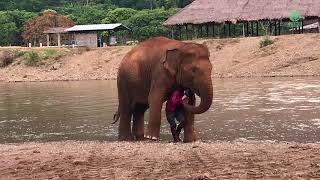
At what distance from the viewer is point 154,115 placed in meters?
13.9

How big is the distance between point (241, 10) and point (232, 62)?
9783 millimetres

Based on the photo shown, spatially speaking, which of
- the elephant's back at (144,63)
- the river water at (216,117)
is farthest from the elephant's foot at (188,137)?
the elephant's back at (144,63)

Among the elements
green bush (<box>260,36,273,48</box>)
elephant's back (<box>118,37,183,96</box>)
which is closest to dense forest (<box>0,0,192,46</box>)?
green bush (<box>260,36,273,48</box>)

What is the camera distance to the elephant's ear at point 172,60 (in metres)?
13.3

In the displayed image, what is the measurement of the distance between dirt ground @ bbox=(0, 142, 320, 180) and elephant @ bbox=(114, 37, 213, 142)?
1.52 meters

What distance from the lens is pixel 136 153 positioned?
37.0 ft

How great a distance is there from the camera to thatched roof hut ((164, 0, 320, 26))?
53125 millimetres

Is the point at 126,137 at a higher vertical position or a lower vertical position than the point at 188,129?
lower

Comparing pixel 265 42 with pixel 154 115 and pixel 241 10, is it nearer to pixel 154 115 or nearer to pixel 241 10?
pixel 241 10

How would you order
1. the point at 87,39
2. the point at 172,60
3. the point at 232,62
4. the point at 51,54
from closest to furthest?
the point at 172,60
the point at 232,62
the point at 51,54
the point at 87,39

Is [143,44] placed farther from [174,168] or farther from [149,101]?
[174,168]

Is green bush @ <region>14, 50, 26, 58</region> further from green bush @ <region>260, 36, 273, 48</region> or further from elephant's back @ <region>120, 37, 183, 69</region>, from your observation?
elephant's back @ <region>120, 37, 183, 69</region>

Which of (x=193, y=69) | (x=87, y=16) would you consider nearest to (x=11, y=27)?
(x=87, y=16)

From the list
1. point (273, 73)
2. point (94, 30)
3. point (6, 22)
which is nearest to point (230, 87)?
point (273, 73)
